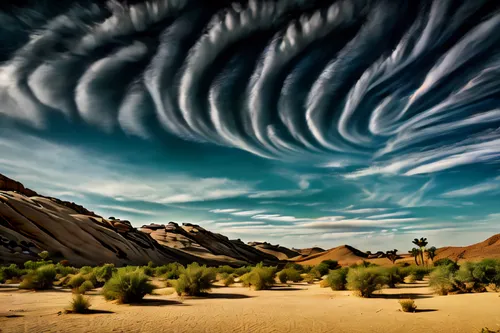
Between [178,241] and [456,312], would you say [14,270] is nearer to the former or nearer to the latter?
[456,312]

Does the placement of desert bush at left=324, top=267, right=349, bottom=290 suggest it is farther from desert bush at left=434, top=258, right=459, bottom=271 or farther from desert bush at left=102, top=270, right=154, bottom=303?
desert bush at left=102, top=270, right=154, bottom=303

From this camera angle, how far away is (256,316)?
1089 centimetres

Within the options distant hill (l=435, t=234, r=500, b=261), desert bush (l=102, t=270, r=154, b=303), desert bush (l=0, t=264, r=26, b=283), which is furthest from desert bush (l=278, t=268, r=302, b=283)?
distant hill (l=435, t=234, r=500, b=261)

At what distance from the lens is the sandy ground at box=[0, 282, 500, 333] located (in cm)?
905

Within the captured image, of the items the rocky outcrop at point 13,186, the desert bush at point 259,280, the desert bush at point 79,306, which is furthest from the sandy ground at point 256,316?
the rocky outcrop at point 13,186

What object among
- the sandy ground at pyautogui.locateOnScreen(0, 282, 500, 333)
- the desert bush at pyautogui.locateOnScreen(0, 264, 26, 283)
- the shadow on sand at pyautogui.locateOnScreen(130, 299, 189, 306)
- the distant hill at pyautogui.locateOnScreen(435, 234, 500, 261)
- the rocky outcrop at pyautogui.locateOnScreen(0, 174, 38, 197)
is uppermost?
the rocky outcrop at pyautogui.locateOnScreen(0, 174, 38, 197)

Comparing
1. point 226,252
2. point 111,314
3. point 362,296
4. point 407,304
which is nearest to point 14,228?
point 111,314

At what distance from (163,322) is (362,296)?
390 inches

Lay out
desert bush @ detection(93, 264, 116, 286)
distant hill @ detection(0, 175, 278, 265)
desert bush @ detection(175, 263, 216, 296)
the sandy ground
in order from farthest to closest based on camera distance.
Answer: distant hill @ detection(0, 175, 278, 265)
desert bush @ detection(93, 264, 116, 286)
desert bush @ detection(175, 263, 216, 296)
the sandy ground

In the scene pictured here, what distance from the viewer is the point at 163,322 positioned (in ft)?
32.0

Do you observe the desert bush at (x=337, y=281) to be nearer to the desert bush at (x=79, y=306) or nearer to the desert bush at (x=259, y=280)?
the desert bush at (x=259, y=280)

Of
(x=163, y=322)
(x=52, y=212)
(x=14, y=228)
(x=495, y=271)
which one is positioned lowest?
(x=163, y=322)

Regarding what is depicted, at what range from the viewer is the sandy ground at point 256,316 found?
905 centimetres

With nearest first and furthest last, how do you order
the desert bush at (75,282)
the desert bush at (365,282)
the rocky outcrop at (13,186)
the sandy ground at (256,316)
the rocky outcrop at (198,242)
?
the sandy ground at (256,316)
the desert bush at (365,282)
the desert bush at (75,282)
the rocky outcrop at (13,186)
the rocky outcrop at (198,242)
